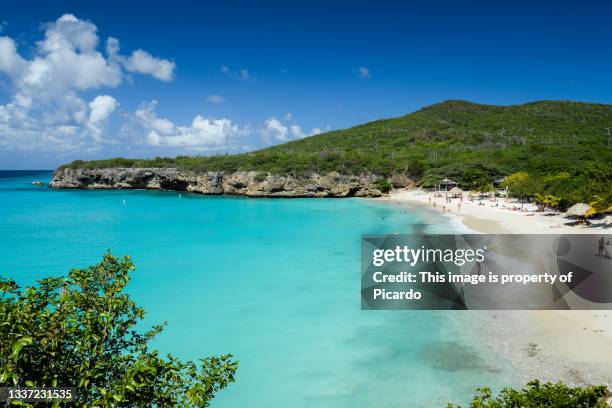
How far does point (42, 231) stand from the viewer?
35375mm

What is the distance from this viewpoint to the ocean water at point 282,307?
1019 cm

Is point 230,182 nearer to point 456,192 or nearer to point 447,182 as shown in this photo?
point 447,182

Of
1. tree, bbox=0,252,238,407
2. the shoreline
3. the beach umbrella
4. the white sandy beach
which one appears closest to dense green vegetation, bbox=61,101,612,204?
the beach umbrella

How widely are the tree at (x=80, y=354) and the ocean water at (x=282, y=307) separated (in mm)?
6654

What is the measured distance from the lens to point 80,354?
3.74 m

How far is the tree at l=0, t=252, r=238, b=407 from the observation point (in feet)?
10.8

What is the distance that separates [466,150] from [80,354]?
84.1 m

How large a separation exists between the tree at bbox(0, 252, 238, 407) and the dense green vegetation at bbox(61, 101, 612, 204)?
29115 millimetres

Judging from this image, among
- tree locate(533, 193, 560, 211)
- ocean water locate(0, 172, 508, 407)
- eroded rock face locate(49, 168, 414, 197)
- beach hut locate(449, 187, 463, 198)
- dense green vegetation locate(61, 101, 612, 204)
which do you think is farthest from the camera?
eroded rock face locate(49, 168, 414, 197)

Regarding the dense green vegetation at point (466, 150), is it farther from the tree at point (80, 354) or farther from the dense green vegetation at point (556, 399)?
the tree at point (80, 354)

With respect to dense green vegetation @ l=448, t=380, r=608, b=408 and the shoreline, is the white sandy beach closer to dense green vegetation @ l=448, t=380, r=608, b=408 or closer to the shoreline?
dense green vegetation @ l=448, t=380, r=608, b=408

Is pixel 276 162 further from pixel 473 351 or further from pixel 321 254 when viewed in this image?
pixel 473 351

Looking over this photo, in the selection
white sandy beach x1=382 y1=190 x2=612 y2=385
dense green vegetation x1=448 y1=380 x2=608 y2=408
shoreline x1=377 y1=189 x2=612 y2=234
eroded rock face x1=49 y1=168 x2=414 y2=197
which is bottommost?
white sandy beach x1=382 y1=190 x2=612 y2=385

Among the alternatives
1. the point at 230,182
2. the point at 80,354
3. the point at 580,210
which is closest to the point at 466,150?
the point at 230,182
